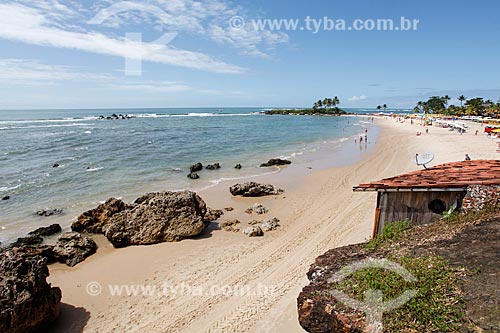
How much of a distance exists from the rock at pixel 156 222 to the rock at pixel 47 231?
2.73 m

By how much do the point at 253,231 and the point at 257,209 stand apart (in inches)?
122

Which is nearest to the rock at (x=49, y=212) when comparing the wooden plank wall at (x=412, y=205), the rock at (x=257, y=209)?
the rock at (x=257, y=209)

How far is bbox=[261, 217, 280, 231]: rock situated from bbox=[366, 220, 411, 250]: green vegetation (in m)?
5.99

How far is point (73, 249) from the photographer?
12.0 metres

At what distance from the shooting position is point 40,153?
35.9 metres

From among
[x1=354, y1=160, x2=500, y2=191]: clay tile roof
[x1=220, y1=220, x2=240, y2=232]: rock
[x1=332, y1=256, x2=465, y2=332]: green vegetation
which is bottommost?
[x1=220, y1=220, x2=240, y2=232]: rock

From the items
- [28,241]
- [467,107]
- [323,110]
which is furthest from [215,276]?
[323,110]

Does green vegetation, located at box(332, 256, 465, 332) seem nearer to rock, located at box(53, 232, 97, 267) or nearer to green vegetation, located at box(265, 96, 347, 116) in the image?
rock, located at box(53, 232, 97, 267)

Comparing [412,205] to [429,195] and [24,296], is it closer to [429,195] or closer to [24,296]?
[429,195]

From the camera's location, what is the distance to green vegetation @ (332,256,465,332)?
5051mm

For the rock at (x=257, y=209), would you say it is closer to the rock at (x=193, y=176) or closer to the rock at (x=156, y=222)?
the rock at (x=156, y=222)

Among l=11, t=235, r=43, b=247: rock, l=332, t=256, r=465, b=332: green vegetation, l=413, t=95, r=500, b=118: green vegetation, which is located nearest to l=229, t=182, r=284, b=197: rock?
l=11, t=235, r=43, b=247: rock

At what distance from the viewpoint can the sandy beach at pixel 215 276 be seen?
8.56 metres

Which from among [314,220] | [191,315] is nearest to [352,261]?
[191,315]
